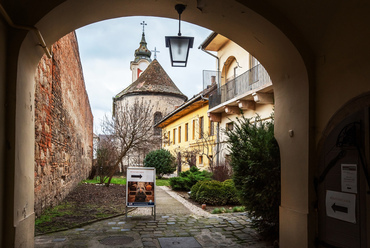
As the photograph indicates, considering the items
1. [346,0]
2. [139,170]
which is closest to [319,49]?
[346,0]

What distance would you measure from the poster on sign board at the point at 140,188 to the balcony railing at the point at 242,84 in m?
6.50

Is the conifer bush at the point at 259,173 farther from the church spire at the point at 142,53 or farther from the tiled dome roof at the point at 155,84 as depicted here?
the church spire at the point at 142,53

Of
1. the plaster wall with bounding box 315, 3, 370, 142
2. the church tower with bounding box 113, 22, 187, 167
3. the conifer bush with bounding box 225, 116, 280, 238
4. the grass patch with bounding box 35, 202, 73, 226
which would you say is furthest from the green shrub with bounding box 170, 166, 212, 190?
the church tower with bounding box 113, 22, 187, 167

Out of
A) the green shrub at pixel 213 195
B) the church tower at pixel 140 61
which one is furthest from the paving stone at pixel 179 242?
the church tower at pixel 140 61

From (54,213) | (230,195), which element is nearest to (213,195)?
(230,195)

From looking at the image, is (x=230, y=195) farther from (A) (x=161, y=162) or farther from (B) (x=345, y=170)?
(A) (x=161, y=162)

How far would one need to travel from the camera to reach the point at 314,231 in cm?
464

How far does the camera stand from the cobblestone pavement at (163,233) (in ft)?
18.9

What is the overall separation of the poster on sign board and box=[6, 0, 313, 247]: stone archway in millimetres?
3452

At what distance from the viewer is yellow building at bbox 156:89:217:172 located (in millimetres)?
20844

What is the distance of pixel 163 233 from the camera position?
661 cm

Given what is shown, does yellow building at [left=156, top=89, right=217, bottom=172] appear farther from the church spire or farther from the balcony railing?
the church spire

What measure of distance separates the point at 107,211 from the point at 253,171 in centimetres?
466

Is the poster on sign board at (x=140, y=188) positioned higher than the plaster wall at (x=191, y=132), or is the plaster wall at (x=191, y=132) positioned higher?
the plaster wall at (x=191, y=132)
